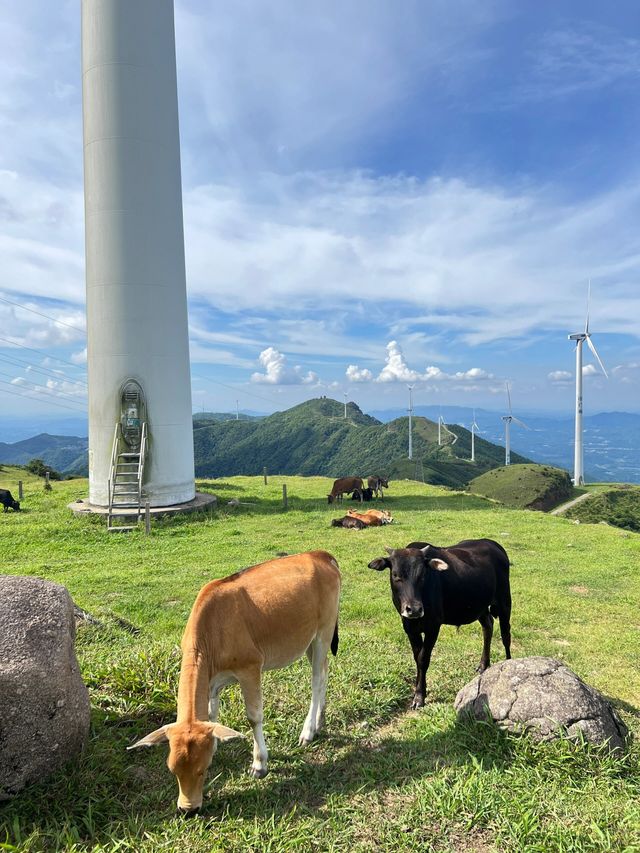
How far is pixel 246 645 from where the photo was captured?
15.1 feet

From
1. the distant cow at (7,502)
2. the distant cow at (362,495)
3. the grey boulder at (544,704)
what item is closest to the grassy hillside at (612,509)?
the distant cow at (362,495)

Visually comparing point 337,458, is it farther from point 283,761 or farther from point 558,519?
point 283,761

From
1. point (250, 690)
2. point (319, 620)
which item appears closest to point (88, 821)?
point (250, 690)

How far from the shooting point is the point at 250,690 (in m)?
4.54

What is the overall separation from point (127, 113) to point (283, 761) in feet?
66.7

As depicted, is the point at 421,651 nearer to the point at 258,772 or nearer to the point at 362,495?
the point at 258,772

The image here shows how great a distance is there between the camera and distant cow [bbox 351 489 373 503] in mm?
24391

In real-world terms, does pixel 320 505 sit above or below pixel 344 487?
below

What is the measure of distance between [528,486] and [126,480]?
75221 mm

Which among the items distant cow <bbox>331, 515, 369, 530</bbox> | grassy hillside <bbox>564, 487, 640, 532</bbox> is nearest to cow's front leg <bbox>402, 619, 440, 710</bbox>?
distant cow <bbox>331, 515, 369, 530</bbox>

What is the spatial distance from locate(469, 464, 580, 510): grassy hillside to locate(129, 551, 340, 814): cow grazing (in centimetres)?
7263

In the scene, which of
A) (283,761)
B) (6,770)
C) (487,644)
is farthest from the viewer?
(487,644)

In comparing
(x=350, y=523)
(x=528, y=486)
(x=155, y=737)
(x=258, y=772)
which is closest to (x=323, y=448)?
(x=528, y=486)

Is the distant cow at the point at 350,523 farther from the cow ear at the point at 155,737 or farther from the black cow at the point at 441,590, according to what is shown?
the cow ear at the point at 155,737
